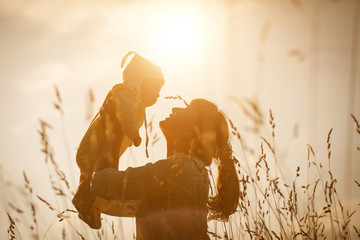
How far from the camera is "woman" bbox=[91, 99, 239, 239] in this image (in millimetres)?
2396

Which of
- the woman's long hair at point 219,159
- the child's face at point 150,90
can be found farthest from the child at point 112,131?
the woman's long hair at point 219,159

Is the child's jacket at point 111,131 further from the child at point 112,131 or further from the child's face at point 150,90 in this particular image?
the child's face at point 150,90

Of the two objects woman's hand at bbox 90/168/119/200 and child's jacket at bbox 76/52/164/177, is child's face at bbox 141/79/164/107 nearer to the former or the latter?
child's jacket at bbox 76/52/164/177

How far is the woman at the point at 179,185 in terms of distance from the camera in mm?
2396

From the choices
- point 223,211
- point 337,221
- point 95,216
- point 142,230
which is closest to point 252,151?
point 223,211

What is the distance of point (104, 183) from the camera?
232 cm

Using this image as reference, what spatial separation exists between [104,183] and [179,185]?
46 cm

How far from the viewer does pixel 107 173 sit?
2.33m

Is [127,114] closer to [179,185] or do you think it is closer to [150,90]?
[150,90]

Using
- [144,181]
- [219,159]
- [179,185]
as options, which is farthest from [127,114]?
[219,159]

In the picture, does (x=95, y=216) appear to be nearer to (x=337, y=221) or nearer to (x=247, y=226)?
(x=247, y=226)

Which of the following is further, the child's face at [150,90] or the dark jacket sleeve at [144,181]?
the child's face at [150,90]

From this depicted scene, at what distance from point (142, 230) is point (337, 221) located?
1191 mm

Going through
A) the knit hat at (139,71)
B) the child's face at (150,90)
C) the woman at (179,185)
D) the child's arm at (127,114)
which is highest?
the knit hat at (139,71)
